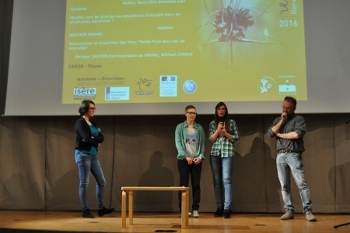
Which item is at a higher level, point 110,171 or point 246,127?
point 246,127

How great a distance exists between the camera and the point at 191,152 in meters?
4.71

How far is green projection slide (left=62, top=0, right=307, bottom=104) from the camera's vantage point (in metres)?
4.86

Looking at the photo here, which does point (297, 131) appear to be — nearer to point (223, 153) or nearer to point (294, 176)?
point (294, 176)

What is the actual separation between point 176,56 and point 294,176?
196 centimetres

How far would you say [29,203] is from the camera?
541 cm

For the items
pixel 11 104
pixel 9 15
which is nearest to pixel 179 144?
pixel 11 104

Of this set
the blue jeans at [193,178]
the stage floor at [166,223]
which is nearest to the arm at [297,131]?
the stage floor at [166,223]

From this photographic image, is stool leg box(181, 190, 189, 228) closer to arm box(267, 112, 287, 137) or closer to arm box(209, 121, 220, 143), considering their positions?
arm box(209, 121, 220, 143)

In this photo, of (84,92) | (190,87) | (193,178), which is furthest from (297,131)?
(84,92)

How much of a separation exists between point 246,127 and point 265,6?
4.89ft

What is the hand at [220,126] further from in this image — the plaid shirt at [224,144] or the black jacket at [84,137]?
the black jacket at [84,137]

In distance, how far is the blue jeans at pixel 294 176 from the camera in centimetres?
420

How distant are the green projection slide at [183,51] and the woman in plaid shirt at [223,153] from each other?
340 millimetres

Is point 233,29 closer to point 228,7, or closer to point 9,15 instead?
point 228,7
